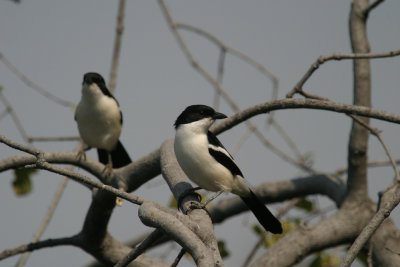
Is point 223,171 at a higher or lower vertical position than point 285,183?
higher

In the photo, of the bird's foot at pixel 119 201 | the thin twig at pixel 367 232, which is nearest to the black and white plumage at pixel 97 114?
the bird's foot at pixel 119 201

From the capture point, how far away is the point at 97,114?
6691mm

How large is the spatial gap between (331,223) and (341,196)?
1.66 ft

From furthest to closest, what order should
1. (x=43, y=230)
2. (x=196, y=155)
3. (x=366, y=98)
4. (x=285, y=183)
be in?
(x=285, y=183) < (x=366, y=98) < (x=43, y=230) < (x=196, y=155)

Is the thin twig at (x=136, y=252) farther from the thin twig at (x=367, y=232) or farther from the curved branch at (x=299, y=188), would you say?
the curved branch at (x=299, y=188)

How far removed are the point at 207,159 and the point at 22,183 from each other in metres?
2.42

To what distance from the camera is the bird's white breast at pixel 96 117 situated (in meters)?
6.68

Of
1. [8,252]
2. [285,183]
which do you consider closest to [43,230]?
[8,252]

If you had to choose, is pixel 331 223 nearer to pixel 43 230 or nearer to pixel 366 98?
pixel 366 98

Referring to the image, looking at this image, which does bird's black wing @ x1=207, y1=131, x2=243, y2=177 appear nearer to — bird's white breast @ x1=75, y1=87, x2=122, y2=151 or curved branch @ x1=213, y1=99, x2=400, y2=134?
curved branch @ x1=213, y1=99, x2=400, y2=134

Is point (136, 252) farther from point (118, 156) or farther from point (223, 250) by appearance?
point (118, 156)

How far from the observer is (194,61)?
5.55 meters

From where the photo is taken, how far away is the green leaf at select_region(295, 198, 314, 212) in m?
5.99

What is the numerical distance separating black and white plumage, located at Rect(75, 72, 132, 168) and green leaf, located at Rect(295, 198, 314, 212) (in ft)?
7.53
